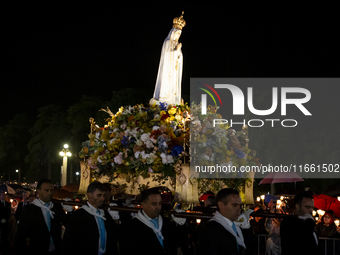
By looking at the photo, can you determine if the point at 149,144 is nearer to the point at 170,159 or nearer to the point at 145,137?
the point at 145,137

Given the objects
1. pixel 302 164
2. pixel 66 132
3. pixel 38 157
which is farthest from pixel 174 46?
pixel 38 157

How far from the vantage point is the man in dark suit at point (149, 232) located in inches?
184

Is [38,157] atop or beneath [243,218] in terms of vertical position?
→ atop

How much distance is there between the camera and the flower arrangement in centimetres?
761

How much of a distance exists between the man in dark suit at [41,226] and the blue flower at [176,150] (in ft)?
6.53

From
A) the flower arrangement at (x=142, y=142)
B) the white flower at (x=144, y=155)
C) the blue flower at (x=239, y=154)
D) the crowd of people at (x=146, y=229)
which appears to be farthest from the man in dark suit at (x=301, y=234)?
the white flower at (x=144, y=155)

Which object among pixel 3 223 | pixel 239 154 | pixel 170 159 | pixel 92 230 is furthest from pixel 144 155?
pixel 3 223

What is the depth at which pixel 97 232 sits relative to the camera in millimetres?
5480

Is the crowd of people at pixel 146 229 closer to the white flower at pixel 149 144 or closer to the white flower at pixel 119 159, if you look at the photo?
the white flower at pixel 119 159

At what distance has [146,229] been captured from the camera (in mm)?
4750

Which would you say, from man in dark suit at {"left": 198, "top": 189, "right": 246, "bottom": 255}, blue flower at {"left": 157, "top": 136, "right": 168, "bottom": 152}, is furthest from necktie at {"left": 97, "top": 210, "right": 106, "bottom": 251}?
blue flower at {"left": 157, "top": 136, "right": 168, "bottom": 152}

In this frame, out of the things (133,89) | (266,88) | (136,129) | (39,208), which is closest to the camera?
(39,208)

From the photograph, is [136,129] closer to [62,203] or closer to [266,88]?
[62,203]

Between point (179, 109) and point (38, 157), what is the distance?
43.4 m
